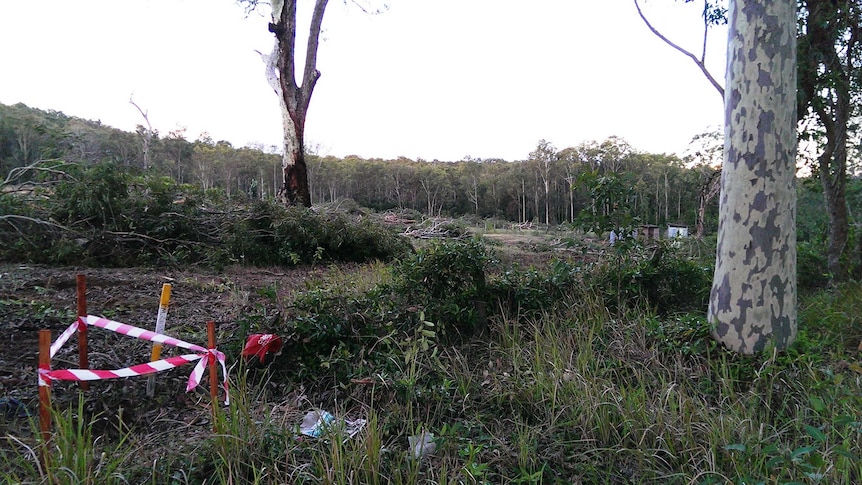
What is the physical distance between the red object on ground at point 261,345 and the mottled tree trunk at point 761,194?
128 inches

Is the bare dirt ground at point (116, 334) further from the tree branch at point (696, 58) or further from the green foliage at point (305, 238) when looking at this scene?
the tree branch at point (696, 58)

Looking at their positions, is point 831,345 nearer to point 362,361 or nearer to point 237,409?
point 362,361

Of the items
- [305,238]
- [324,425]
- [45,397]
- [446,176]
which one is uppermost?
[446,176]

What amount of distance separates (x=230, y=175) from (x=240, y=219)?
2651 cm

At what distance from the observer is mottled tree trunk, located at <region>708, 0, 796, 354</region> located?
3719 millimetres

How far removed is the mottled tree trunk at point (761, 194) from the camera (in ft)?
12.2

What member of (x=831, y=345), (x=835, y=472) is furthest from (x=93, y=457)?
(x=831, y=345)

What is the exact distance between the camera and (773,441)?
2748mm

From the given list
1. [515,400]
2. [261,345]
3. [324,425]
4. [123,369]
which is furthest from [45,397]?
[515,400]

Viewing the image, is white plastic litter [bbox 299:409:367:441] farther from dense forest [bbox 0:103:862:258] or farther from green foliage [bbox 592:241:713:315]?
dense forest [bbox 0:103:862:258]

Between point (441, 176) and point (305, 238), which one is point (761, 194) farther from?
point (441, 176)

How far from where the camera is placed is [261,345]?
11.8 feet

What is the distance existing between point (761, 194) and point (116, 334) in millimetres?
5049

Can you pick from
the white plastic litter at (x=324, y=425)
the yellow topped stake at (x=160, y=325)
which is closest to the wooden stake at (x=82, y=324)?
the yellow topped stake at (x=160, y=325)
